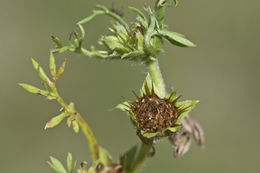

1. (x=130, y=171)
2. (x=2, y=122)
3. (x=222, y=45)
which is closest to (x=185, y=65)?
(x=222, y=45)

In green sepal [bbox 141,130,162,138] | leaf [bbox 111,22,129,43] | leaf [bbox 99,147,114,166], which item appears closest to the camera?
green sepal [bbox 141,130,162,138]

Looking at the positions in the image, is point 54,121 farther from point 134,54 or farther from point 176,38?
point 176,38

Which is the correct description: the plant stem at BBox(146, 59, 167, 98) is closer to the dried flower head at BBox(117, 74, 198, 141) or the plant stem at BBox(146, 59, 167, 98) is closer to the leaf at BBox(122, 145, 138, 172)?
the dried flower head at BBox(117, 74, 198, 141)

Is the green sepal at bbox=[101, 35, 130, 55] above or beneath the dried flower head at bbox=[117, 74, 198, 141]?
above

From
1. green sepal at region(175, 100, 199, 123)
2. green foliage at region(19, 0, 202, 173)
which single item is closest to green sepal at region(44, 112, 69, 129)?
green foliage at region(19, 0, 202, 173)

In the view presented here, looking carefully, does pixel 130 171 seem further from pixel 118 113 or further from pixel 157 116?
pixel 118 113

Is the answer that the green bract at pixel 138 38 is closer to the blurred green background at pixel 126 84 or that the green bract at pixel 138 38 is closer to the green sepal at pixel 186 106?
the green sepal at pixel 186 106

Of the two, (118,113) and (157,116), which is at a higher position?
(157,116)
